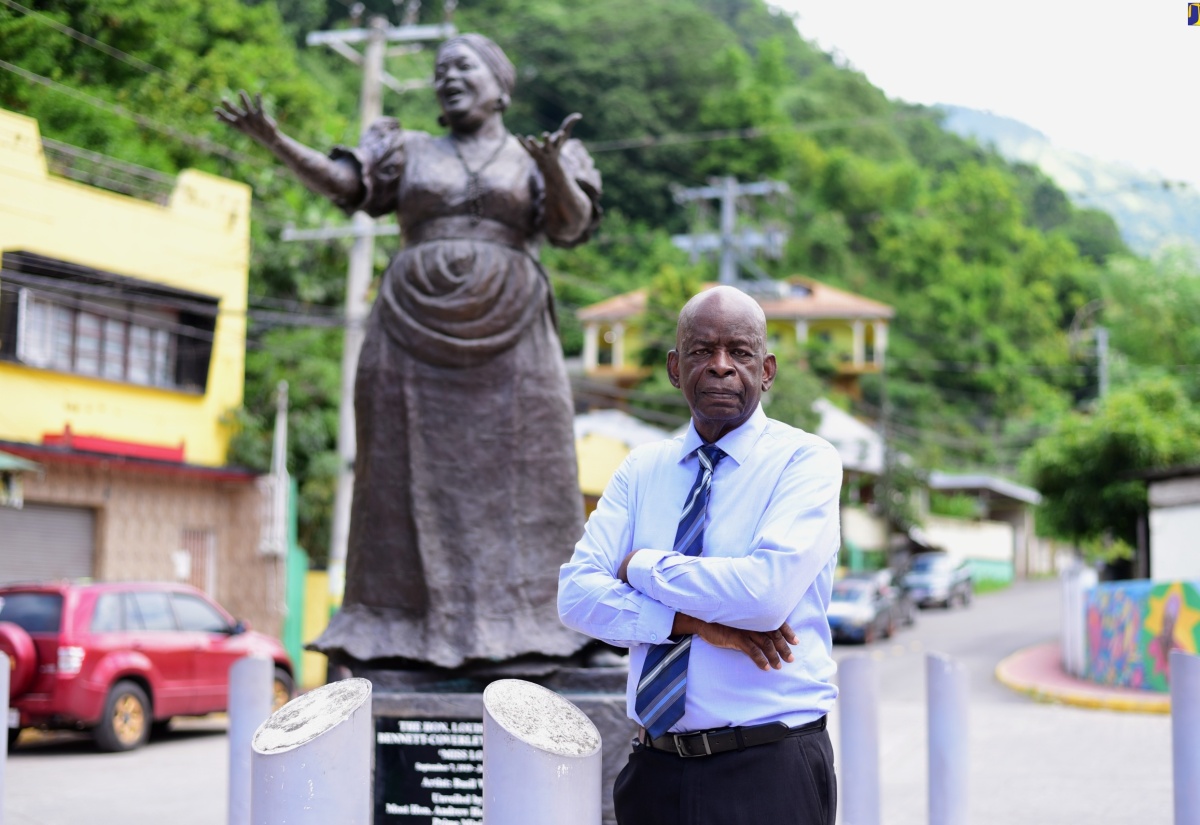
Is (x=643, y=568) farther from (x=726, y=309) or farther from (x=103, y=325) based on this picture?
(x=103, y=325)

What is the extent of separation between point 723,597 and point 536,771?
532mm

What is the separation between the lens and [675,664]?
310cm

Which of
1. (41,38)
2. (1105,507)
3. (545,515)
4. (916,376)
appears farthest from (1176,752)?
(916,376)

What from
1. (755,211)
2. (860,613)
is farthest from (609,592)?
(755,211)

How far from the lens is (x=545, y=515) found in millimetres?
6066

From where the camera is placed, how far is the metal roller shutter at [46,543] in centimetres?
1670

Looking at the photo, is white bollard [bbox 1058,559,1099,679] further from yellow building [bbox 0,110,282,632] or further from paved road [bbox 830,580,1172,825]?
yellow building [bbox 0,110,282,632]

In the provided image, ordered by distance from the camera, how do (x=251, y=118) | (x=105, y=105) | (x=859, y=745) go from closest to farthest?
(x=251, y=118), (x=859, y=745), (x=105, y=105)

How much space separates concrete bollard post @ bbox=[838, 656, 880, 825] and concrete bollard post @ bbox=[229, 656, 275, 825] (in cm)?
258

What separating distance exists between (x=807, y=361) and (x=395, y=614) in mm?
43933

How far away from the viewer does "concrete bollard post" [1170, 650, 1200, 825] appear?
576 cm

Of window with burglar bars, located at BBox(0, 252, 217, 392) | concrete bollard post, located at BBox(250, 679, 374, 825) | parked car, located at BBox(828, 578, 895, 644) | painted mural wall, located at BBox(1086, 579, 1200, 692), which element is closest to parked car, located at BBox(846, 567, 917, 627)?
parked car, located at BBox(828, 578, 895, 644)

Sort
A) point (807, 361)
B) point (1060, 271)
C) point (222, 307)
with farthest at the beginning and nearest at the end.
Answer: point (1060, 271), point (807, 361), point (222, 307)

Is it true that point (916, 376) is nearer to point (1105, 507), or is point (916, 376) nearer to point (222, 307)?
point (1105, 507)
